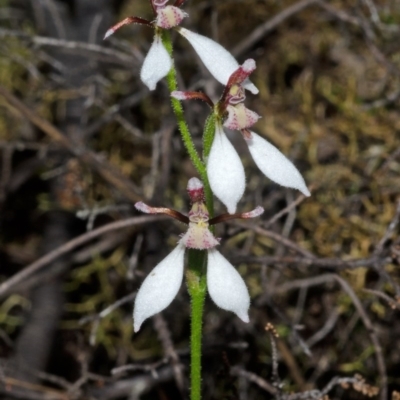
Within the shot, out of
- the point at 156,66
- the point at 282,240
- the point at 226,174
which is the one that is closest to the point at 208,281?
the point at 226,174

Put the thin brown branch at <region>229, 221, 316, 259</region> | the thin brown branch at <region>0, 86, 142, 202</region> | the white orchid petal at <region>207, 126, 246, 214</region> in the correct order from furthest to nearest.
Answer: the thin brown branch at <region>0, 86, 142, 202</region> → the thin brown branch at <region>229, 221, 316, 259</region> → the white orchid petal at <region>207, 126, 246, 214</region>

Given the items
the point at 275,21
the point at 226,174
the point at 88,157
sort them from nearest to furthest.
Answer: the point at 226,174 → the point at 88,157 → the point at 275,21

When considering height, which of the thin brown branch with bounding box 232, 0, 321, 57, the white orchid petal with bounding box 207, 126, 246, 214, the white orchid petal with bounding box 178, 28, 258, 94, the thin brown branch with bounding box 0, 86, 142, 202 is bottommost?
the white orchid petal with bounding box 207, 126, 246, 214

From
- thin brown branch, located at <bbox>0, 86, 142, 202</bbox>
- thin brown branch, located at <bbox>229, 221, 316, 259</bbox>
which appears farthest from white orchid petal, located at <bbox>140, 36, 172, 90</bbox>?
thin brown branch, located at <bbox>0, 86, 142, 202</bbox>

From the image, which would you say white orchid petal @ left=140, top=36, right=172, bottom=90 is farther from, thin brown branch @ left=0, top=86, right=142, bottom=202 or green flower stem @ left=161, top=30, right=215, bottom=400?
thin brown branch @ left=0, top=86, right=142, bottom=202

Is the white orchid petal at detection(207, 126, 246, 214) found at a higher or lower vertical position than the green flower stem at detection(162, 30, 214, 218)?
lower

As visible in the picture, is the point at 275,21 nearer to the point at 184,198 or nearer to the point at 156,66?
the point at 184,198

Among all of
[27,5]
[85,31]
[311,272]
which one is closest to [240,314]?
[311,272]
